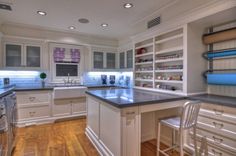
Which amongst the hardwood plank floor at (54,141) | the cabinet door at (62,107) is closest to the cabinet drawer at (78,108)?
the cabinet door at (62,107)

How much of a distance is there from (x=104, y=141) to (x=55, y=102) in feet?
7.00

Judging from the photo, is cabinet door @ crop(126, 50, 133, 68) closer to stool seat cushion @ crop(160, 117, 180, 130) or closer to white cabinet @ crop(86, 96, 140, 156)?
white cabinet @ crop(86, 96, 140, 156)

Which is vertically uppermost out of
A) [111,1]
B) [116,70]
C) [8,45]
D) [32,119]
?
[111,1]

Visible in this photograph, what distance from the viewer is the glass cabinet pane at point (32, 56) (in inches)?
149

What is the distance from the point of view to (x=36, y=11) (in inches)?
112

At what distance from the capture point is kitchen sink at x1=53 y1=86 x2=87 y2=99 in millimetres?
3633

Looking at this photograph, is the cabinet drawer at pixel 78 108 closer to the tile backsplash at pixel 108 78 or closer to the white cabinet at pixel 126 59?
the tile backsplash at pixel 108 78

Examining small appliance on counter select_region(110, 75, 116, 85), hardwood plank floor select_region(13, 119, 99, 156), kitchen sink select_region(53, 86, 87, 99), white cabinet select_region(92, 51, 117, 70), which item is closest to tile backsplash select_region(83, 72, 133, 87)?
small appliance on counter select_region(110, 75, 116, 85)

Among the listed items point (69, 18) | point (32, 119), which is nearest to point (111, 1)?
point (69, 18)

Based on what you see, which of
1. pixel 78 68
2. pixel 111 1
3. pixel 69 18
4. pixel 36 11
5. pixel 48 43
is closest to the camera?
pixel 111 1

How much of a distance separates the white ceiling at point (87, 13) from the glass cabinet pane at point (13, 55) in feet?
1.99

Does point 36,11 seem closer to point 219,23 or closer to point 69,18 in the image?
point 69,18

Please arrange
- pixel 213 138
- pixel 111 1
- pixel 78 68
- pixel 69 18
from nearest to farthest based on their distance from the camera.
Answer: pixel 213 138
pixel 111 1
pixel 69 18
pixel 78 68

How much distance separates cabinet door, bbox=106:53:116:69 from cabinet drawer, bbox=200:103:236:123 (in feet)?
11.0
